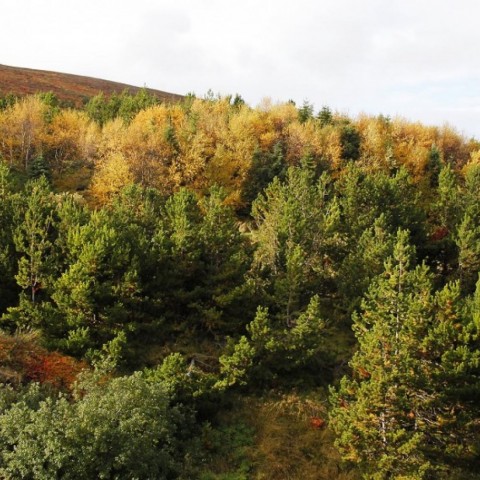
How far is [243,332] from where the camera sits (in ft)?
101

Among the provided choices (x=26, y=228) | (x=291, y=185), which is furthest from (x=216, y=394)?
(x=291, y=185)

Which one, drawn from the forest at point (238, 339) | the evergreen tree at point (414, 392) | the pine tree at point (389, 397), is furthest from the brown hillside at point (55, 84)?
the evergreen tree at point (414, 392)

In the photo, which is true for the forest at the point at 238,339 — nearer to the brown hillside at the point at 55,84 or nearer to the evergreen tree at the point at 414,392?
the evergreen tree at the point at 414,392

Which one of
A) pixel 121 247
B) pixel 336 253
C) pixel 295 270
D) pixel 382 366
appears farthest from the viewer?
pixel 336 253

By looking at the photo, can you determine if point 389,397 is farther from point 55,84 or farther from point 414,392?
point 55,84

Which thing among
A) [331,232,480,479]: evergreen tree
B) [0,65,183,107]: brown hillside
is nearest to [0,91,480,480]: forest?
[331,232,480,479]: evergreen tree

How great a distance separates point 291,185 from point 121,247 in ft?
62.0

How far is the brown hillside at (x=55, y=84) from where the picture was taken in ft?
366

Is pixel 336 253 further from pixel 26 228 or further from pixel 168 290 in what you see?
pixel 26 228

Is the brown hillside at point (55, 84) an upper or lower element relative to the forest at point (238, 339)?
upper

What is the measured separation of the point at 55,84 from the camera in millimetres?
124938

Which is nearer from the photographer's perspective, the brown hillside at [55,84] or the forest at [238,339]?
the forest at [238,339]

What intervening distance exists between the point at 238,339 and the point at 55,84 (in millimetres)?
117760

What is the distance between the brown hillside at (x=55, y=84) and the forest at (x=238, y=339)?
243 feet
